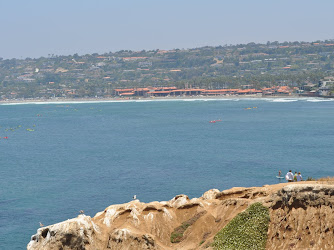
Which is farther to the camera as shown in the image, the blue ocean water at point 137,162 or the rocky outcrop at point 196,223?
the blue ocean water at point 137,162

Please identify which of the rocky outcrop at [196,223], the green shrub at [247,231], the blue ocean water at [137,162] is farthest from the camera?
A: the blue ocean water at [137,162]

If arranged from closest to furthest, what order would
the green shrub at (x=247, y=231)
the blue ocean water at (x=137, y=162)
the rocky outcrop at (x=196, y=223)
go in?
the rocky outcrop at (x=196, y=223), the green shrub at (x=247, y=231), the blue ocean water at (x=137, y=162)

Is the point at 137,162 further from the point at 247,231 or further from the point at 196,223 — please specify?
the point at 247,231

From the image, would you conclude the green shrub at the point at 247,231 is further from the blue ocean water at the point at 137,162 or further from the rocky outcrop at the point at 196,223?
the blue ocean water at the point at 137,162

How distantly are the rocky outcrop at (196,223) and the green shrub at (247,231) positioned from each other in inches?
15.6

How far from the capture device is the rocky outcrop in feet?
100

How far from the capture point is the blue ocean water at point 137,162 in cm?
6694

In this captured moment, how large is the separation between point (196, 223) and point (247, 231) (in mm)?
3769

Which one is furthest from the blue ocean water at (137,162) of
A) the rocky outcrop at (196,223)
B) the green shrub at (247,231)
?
the green shrub at (247,231)

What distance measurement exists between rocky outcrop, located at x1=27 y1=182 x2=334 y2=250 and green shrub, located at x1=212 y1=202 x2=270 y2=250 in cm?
40

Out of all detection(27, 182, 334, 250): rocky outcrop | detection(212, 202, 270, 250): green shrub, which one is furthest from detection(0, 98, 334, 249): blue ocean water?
detection(212, 202, 270, 250): green shrub

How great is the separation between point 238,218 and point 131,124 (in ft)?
484

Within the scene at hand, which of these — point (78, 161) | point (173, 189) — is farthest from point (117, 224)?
point (78, 161)

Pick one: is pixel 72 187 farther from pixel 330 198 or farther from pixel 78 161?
pixel 330 198
